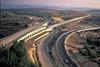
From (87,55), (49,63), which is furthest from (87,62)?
(49,63)

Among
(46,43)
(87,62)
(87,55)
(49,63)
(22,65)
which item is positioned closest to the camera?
(22,65)

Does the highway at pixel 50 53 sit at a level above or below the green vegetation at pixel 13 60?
below

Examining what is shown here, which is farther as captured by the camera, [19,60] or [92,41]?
[92,41]

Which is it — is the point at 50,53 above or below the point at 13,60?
below

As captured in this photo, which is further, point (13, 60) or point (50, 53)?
point (50, 53)

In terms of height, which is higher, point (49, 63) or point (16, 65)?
point (16, 65)

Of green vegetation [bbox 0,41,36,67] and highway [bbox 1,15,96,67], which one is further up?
green vegetation [bbox 0,41,36,67]

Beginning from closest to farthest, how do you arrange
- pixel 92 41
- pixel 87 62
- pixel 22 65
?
pixel 22 65 → pixel 87 62 → pixel 92 41

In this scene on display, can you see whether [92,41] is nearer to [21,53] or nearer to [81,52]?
[81,52]

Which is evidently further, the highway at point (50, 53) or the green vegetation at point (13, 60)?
the highway at point (50, 53)

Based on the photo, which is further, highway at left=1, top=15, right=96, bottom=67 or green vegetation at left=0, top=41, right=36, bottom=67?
highway at left=1, top=15, right=96, bottom=67

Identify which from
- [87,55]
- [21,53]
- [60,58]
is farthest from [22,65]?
[87,55]
